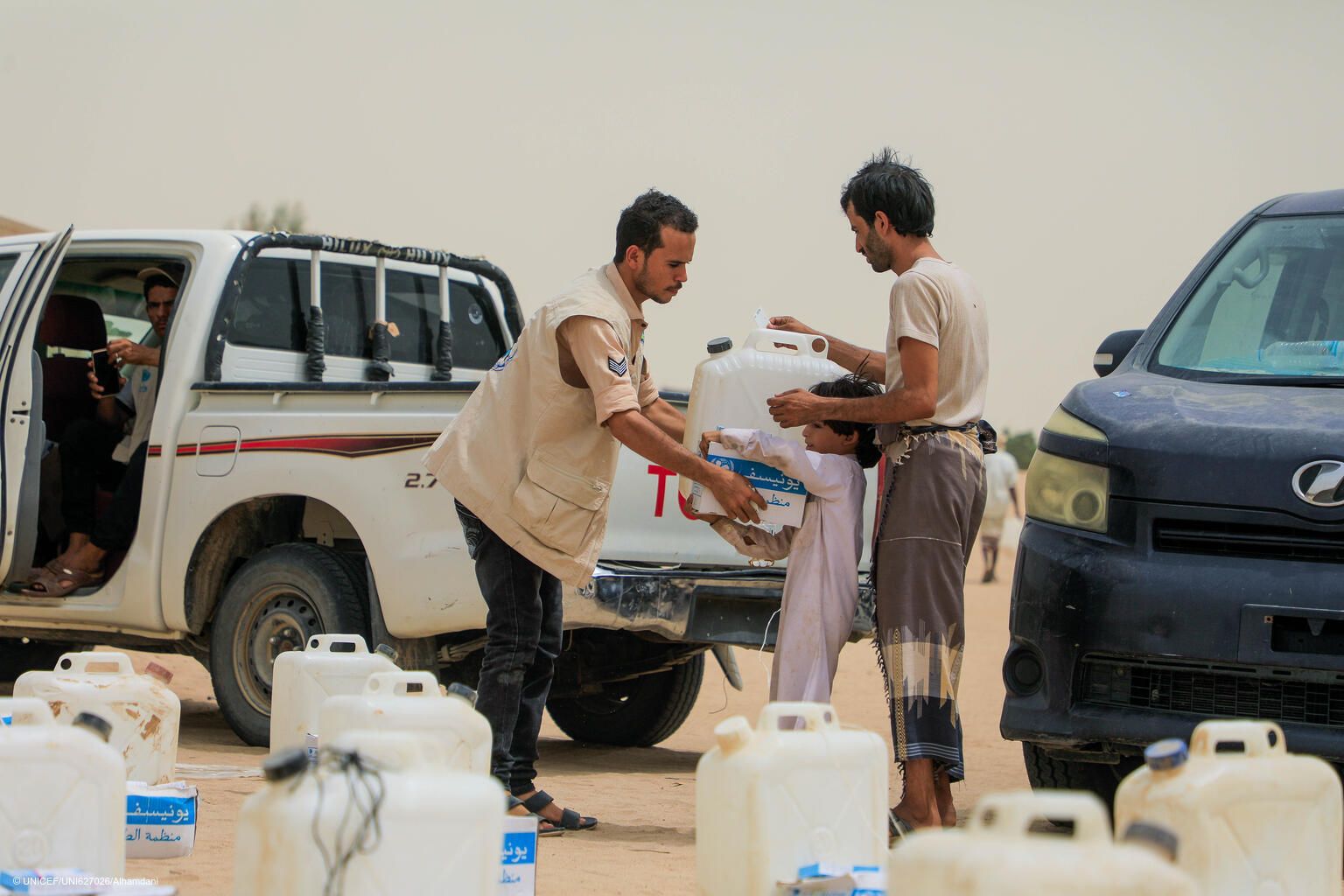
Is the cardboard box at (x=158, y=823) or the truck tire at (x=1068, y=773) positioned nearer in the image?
the cardboard box at (x=158, y=823)

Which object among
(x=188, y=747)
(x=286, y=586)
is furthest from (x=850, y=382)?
(x=188, y=747)

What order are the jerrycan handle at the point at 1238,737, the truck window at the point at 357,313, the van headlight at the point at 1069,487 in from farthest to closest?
the truck window at the point at 357,313
the van headlight at the point at 1069,487
the jerrycan handle at the point at 1238,737

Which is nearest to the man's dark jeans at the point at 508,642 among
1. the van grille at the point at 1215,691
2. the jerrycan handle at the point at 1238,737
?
the van grille at the point at 1215,691

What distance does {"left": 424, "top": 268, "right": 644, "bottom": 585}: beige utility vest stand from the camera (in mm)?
5254

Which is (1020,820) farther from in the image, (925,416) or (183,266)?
(183,266)

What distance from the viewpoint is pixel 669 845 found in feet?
17.6

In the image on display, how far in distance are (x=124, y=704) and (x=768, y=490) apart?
205 cm

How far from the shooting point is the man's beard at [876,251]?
5.16 metres

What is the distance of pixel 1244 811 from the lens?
10.6 feet

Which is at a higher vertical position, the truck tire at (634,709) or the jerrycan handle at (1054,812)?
the jerrycan handle at (1054,812)

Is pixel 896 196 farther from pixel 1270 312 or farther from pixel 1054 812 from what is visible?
pixel 1054 812

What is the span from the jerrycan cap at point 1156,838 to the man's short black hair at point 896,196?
2719 mm

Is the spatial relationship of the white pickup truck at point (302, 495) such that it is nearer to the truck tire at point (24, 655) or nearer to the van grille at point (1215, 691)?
the truck tire at point (24, 655)

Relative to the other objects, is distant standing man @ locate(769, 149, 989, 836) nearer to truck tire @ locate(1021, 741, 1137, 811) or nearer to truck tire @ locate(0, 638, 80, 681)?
truck tire @ locate(1021, 741, 1137, 811)
